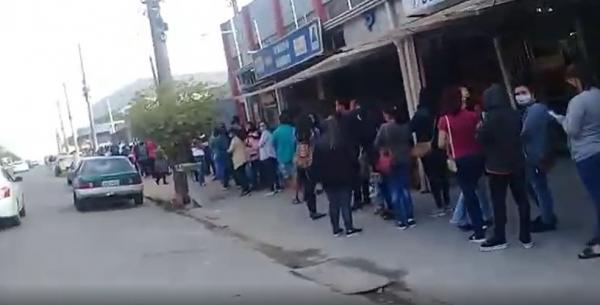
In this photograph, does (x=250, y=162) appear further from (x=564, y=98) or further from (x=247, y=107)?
(x=247, y=107)

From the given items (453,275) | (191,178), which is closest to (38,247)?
(453,275)

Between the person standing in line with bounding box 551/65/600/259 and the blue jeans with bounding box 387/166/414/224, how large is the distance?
3357 mm

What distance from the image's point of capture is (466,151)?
9.31 metres

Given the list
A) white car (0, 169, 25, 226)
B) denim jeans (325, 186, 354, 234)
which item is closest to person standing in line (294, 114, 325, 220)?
denim jeans (325, 186, 354, 234)

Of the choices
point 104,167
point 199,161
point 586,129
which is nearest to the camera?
point 586,129

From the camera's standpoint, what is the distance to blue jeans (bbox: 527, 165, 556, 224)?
30.0 ft

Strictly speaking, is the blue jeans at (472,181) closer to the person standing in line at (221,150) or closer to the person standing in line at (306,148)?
the person standing in line at (306,148)

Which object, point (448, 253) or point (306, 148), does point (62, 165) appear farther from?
point (448, 253)

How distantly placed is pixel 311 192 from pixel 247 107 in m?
17.9

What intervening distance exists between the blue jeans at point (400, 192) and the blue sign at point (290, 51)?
8610mm

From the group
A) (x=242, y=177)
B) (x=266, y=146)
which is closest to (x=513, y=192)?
(x=266, y=146)

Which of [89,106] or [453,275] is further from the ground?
[89,106]

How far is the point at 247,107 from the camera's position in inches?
1218

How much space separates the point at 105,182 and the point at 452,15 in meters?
12.9
